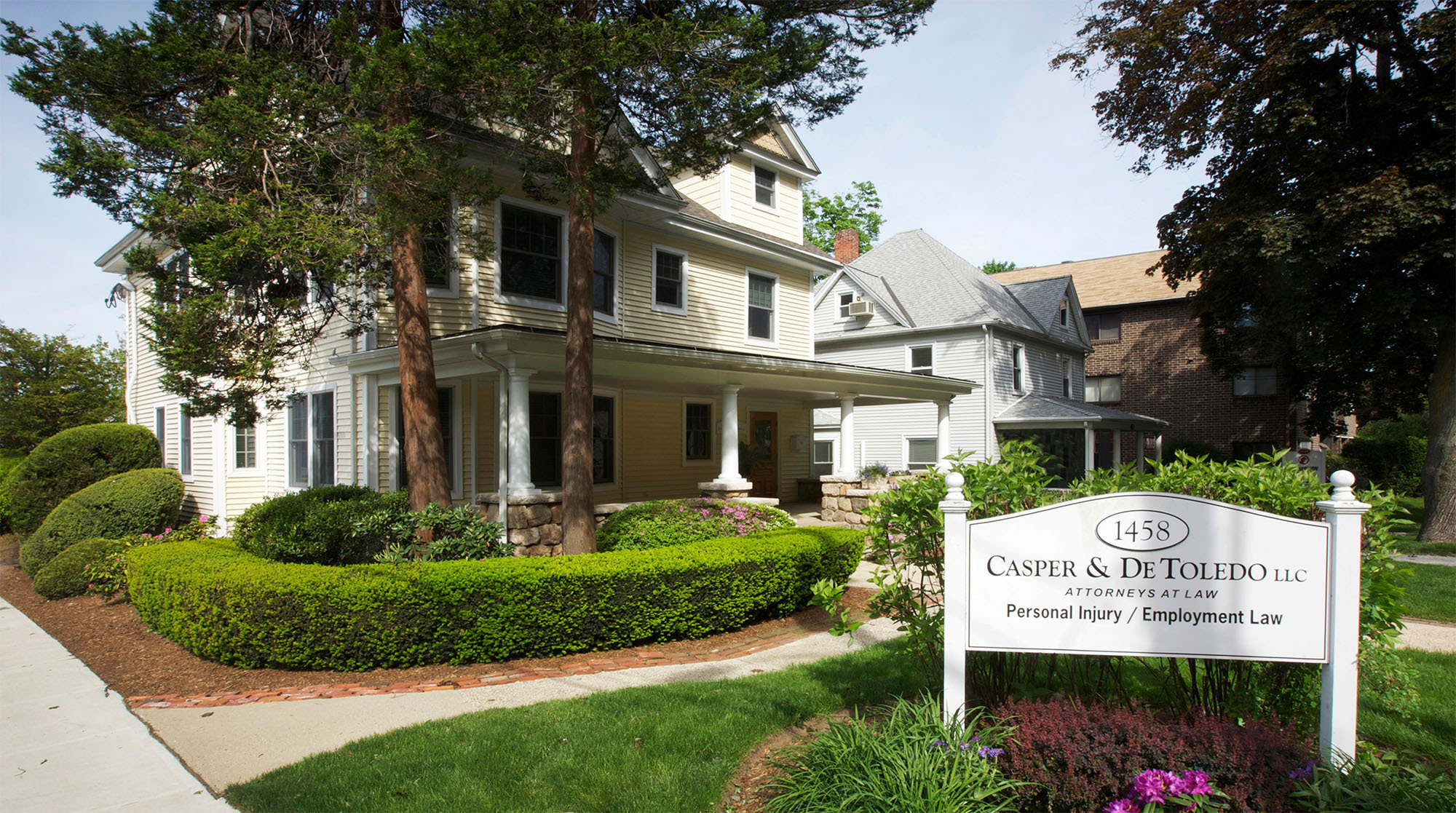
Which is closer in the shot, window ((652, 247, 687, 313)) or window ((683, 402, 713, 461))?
window ((652, 247, 687, 313))

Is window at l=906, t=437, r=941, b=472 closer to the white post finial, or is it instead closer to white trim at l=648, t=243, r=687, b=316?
white trim at l=648, t=243, r=687, b=316

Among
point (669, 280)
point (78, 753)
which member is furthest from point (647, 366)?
point (78, 753)

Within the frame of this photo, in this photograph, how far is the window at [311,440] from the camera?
12.1 meters

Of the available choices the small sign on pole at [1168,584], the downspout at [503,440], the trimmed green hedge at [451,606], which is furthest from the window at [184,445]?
the small sign on pole at [1168,584]

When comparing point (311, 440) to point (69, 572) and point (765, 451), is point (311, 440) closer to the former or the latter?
point (69, 572)

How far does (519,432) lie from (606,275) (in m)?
4.54

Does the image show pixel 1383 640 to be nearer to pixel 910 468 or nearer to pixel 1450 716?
pixel 1450 716

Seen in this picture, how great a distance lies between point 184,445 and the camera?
16.4 metres

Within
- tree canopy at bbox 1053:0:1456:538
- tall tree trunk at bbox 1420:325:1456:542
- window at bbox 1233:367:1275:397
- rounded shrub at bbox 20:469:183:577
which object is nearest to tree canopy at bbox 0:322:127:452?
rounded shrub at bbox 20:469:183:577

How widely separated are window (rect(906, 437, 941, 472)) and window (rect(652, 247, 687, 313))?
39.8 feet

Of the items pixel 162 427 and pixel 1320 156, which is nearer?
pixel 1320 156

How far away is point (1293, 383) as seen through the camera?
19219 millimetres

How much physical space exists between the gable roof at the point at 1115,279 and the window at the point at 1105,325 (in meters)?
0.50

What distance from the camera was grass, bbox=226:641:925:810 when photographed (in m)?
3.71
